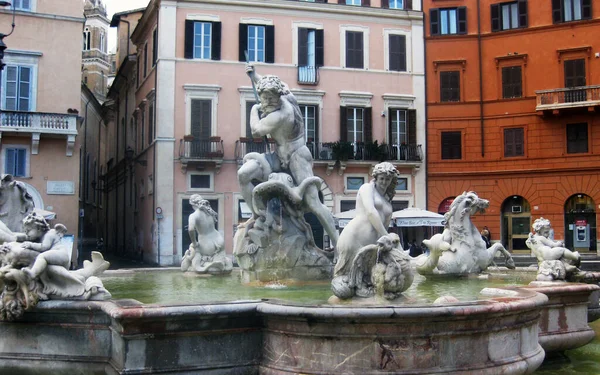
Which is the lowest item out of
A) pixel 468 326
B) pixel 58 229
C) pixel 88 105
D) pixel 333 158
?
pixel 468 326

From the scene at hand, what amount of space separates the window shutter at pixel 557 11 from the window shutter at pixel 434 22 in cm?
511

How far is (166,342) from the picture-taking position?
4.91 meters

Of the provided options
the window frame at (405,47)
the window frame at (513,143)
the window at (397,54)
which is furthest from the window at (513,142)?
the window at (397,54)

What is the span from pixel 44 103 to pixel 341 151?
1236 cm

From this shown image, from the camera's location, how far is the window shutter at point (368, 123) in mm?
31094

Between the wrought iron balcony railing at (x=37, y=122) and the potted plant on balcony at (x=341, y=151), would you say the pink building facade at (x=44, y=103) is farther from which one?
the potted plant on balcony at (x=341, y=151)

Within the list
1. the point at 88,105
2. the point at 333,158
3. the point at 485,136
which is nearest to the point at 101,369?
the point at 333,158

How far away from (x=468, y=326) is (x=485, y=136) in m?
28.1

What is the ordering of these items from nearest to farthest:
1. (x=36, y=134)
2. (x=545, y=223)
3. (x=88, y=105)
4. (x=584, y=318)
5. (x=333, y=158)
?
1. (x=584, y=318)
2. (x=545, y=223)
3. (x=36, y=134)
4. (x=333, y=158)
5. (x=88, y=105)

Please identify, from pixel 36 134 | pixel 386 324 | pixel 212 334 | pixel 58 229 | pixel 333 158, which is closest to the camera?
pixel 386 324

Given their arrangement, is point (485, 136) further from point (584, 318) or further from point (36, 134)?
point (584, 318)

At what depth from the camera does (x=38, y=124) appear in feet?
84.9

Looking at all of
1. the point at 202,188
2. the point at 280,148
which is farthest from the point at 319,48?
the point at 280,148

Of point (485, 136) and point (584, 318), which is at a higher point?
point (485, 136)
